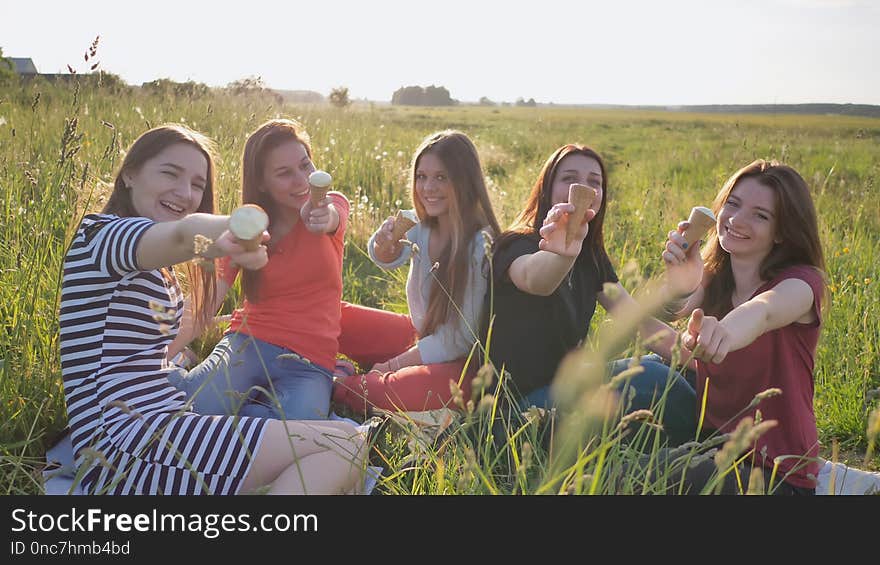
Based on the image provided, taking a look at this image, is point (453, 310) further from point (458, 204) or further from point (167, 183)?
point (167, 183)

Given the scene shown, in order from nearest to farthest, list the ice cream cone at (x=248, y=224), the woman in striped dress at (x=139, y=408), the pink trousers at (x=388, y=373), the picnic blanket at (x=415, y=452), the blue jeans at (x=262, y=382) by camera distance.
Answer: the ice cream cone at (x=248, y=224)
the woman in striped dress at (x=139, y=408)
the picnic blanket at (x=415, y=452)
the blue jeans at (x=262, y=382)
the pink trousers at (x=388, y=373)

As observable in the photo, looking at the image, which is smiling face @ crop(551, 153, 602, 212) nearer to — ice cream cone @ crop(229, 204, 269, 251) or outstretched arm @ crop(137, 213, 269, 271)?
outstretched arm @ crop(137, 213, 269, 271)

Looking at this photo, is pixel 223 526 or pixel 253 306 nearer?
pixel 223 526

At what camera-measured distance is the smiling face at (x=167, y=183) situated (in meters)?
2.33

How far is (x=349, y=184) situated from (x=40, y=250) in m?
4.19

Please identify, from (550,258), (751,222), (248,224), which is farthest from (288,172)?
(751,222)

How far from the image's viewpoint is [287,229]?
3346 millimetres

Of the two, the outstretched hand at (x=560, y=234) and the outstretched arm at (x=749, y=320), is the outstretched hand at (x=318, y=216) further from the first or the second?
the outstretched arm at (x=749, y=320)

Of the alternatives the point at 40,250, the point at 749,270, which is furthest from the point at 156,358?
the point at 749,270

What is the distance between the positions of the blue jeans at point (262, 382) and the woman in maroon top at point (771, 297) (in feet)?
5.31

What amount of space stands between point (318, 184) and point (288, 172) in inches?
25.2

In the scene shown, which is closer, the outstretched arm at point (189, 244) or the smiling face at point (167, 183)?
the outstretched arm at point (189, 244)

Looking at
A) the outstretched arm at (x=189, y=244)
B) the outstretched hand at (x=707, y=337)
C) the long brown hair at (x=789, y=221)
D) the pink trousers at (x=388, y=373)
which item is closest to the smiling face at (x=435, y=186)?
the pink trousers at (x=388, y=373)

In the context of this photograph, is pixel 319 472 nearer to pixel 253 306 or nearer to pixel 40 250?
pixel 253 306
